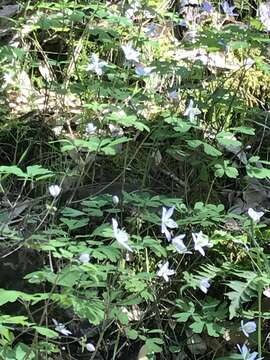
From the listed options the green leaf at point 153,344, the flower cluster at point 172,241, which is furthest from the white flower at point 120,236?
the green leaf at point 153,344

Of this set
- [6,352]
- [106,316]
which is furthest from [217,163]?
[6,352]

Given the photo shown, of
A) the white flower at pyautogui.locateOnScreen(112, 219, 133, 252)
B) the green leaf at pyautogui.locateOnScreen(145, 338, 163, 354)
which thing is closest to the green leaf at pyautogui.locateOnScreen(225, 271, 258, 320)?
the green leaf at pyautogui.locateOnScreen(145, 338, 163, 354)

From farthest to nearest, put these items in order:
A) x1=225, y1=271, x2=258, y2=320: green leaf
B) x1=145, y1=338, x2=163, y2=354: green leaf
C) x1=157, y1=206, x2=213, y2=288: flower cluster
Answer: x1=225, y1=271, x2=258, y2=320: green leaf < x1=145, y1=338, x2=163, y2=354: green leaf < x1=157, y1=206, x2=213, y2=288: flower cluster

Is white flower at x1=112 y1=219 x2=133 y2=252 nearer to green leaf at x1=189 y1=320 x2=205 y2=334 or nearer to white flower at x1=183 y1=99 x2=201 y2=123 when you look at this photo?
green leaf at x1=189 y1=320 x2=205 y2=334

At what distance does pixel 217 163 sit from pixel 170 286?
1.56 feet

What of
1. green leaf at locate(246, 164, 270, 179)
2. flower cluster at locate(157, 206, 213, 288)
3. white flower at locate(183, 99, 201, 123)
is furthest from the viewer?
white flower at locate(183, 99, 201, 123)

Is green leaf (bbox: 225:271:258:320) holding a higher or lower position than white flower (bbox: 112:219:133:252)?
lower

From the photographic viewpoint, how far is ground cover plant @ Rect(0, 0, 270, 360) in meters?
1.90

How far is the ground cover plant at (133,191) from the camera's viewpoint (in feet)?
6.23

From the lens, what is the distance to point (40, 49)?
126 inches

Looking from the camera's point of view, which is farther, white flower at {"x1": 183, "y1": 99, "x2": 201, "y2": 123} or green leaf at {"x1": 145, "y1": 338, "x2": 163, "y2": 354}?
white flower at {"x1": 183, "y1": 99, "x2": 201, "y2": 123}

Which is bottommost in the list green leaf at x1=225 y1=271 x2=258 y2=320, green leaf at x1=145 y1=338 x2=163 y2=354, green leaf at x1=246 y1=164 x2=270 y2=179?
green leaf at x1=145 y1=338 x2=163 y2=354

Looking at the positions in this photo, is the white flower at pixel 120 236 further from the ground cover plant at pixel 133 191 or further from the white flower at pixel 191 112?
the white flower at pixel 191 112

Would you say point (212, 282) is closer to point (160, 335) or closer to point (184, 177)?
point (160, 335)
